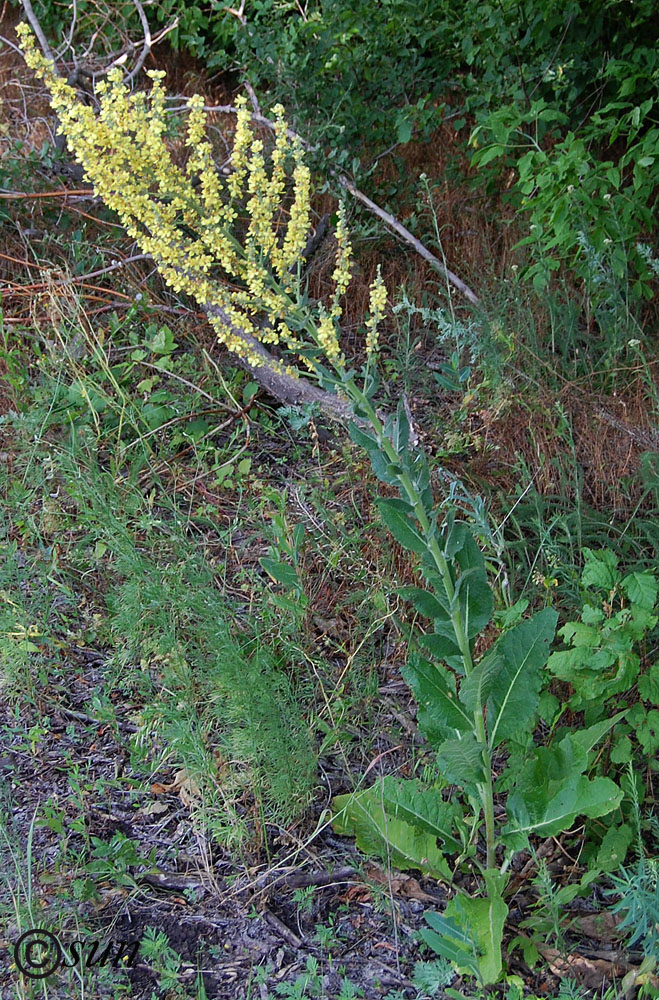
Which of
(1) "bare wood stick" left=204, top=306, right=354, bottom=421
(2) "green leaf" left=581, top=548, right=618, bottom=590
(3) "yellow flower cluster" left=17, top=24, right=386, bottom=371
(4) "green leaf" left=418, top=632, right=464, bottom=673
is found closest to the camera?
(3) "yellow flower cluster" left=17, top=24, right=386, bottom=371

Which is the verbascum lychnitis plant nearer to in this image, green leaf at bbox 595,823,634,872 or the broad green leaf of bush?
the broad green leaf of bush

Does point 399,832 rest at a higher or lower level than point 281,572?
lower

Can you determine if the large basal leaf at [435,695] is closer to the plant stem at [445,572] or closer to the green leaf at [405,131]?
the plant stem at [445,572]

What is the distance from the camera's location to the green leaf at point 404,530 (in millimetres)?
1883

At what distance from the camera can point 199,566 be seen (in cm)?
270

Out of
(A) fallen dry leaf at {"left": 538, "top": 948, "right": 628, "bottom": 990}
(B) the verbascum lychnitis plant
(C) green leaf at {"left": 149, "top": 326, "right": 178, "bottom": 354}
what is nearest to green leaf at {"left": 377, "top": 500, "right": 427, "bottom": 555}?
(B) the verbascum lychnitis plant

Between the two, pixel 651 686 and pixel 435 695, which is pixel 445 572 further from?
pixel 651 686

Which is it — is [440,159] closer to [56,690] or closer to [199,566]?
[199,566]

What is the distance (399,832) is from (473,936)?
309mm

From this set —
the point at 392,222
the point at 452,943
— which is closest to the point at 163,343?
the point at 392,222

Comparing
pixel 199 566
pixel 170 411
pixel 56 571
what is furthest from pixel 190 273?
pixel 170 411

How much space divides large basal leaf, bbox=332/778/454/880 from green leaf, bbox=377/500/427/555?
62 centimetres

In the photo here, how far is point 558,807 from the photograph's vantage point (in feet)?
6.36

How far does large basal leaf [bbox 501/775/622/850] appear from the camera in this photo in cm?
191
